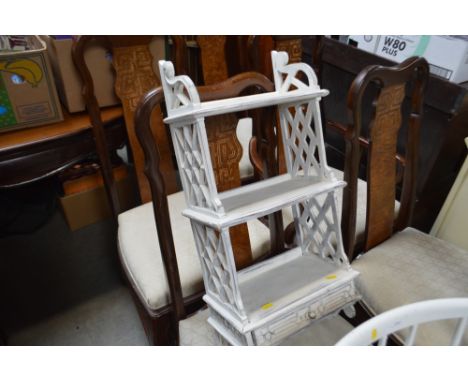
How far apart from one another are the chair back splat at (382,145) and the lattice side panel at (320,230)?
0.34ft

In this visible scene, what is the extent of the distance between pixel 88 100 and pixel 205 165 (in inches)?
24.9

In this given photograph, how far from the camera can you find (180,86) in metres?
0.68

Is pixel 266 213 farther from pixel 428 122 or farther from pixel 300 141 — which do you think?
pixel 428 122

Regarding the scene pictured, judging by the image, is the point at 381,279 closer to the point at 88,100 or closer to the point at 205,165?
the point at 205,165

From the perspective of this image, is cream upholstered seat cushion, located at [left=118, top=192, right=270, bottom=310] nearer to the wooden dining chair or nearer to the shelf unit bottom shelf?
the shelf unit bottom shelf

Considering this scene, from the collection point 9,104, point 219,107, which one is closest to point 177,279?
point 219,107

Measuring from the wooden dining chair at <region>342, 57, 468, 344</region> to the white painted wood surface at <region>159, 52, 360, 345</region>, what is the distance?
128 millimetres

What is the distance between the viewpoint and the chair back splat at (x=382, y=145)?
2.97ft

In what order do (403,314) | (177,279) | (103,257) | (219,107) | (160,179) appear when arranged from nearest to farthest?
(403,314) < (219,107) < (160,179) < (177,279) < (103,257)

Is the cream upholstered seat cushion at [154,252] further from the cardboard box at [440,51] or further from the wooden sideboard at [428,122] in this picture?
the cardboard box at [440,51]

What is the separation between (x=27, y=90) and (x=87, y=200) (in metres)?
0.49

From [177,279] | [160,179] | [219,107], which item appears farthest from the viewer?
[177,279]

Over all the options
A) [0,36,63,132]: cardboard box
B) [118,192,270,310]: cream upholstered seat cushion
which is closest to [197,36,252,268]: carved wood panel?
[118,192,270,310]: cream upholstered seat cushion

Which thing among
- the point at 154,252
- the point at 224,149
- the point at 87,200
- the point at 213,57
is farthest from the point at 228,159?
the point at 87,200
